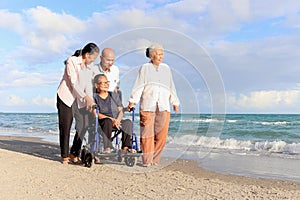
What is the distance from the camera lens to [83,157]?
5.12 meters

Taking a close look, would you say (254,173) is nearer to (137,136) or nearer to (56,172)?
(137,136)

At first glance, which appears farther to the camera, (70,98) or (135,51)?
(70,98)

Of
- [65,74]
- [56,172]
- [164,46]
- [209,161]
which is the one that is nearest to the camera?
[56,172]

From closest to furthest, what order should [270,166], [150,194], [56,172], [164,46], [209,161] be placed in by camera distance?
[150,194] < [56,172] < [164,46] < [270,166] < [209,161]

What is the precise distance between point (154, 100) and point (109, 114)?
703 mm

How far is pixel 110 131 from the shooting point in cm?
501

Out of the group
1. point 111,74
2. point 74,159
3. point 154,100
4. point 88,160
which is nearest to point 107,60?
point 111,74

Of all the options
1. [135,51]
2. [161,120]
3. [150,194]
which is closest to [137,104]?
[161,120]

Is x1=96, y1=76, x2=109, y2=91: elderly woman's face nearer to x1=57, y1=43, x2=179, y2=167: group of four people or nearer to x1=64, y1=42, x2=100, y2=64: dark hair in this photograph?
x1=57, y1=43, x2=179, y2=167: group of four people

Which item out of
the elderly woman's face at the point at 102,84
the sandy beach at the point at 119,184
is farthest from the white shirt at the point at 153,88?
the sandy beach at the point at 119,184

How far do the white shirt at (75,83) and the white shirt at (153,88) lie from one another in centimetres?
71

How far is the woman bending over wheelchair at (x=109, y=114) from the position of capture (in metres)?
5.00

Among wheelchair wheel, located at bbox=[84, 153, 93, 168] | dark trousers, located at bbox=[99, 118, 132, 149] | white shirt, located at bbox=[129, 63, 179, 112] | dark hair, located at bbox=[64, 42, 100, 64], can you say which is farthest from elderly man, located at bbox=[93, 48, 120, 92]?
wheelchair wheel, located at bbox=[84, 153, 93, 168]

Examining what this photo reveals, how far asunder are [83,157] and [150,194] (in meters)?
1.88
